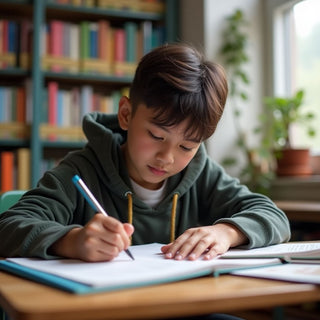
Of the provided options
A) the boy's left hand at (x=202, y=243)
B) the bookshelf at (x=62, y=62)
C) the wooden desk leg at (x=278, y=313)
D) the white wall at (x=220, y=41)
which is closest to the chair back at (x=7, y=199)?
the boy's left hand at (x=202, y=243)

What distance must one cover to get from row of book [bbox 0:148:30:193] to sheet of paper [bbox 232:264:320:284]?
2372mm

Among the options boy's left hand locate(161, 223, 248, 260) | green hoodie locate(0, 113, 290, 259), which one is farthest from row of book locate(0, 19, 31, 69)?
boy's left hand locate(161, 223, 248, 260)

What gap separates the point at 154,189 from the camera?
4.26ft

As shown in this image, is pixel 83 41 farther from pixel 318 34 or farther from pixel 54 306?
pixel 54 306

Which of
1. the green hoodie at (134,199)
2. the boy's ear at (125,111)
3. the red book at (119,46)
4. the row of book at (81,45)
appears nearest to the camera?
the green hoodie at (134,199)

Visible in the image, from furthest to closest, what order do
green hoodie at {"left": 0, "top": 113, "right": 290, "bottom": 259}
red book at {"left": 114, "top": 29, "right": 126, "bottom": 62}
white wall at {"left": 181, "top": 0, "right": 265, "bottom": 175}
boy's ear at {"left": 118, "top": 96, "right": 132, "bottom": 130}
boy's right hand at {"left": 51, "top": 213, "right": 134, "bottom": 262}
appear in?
red book at {"left": 114, "top": 29, "right": 126, "bottom": 62}
white wall at {"left": 181, "top": 0, "right": 265, "bottom": 175}
boy's ear at {"left": 118, "top": 96, "right": 132, "bottom": 130}
green hoodie at {"left": 0, "top": 113, "right": 290, "bottom": 259}
boy's right hand at {"left": 51, "top": 213, "right": 134, "bottom": 262}

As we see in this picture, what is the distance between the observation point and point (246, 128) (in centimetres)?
315

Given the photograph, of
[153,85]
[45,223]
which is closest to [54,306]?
[45,223]

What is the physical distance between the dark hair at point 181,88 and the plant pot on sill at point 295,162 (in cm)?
168

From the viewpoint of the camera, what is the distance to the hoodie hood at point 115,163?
122 cm

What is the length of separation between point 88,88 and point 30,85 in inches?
14.1

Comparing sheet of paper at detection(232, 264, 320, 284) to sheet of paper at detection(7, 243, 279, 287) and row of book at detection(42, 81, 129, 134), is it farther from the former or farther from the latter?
row of book at detection(42, 81, 129, 134)

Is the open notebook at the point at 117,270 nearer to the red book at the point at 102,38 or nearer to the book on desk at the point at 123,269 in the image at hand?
the book on desk at the point at 123,269

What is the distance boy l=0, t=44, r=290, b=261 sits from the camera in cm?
84
